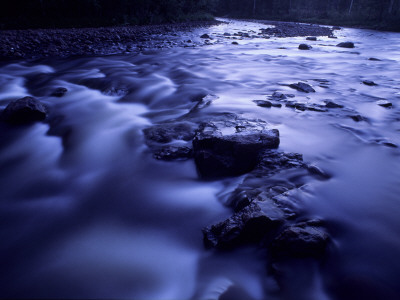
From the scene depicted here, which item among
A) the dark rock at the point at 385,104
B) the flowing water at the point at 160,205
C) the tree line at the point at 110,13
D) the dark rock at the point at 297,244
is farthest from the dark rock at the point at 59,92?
the tree line at the point at 110,13

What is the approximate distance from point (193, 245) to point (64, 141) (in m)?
2.78

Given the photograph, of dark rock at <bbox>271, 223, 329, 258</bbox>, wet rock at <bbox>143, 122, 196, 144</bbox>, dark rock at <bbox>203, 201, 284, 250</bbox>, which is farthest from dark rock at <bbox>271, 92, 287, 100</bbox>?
dark rock at <bbox>271, 223, 329, 258</bbox>

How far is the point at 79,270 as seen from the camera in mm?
1916

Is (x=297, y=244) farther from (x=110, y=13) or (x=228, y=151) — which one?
(x=110, y=13)

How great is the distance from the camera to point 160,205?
8.68 ft

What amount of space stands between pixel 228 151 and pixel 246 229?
1.07m

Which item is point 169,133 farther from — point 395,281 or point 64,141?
point 395,281

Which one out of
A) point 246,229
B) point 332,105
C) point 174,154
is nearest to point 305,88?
point 332,105

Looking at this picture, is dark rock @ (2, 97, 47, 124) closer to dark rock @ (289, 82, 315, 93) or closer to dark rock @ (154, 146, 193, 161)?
dark rock @ (154, 146, 193, 161)

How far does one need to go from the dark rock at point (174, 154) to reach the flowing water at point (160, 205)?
0.10m

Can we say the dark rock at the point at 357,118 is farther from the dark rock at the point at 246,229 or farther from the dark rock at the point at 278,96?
the dark rock at the point at 246,229

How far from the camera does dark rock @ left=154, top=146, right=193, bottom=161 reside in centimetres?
324

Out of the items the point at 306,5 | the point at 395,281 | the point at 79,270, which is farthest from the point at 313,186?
the point at 306,5

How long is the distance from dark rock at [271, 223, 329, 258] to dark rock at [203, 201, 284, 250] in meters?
0.14
